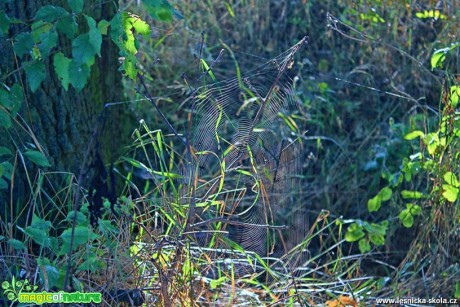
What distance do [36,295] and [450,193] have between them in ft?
4.66

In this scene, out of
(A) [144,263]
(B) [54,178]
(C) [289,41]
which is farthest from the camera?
(C) [289,41]

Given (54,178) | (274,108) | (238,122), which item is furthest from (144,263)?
(238,122)

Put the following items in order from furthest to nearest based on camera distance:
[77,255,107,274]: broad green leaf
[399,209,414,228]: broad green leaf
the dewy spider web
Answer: [399,209,414,228]: broad green leaf → the dewy spider web → [77,255,107,274]: broad green leaf

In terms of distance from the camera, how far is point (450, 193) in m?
2.70

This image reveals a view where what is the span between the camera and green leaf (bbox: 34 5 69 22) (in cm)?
218

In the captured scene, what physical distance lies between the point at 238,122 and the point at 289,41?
81 centimetres

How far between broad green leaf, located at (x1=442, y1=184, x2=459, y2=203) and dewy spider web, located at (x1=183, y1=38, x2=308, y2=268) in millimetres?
553

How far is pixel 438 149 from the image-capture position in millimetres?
2809

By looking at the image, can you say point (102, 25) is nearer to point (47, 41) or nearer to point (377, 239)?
point (47, 41)

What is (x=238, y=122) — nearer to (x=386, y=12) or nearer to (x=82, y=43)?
(x=386, y=12)

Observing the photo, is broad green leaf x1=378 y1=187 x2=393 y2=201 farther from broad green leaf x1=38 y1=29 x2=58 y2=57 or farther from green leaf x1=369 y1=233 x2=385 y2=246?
broad green leaf x1=38 y1=29 x2=58 y2=57

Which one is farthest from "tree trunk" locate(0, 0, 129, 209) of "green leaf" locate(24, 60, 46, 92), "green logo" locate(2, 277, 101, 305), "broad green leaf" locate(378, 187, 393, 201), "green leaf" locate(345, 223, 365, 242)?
"broad green leaf" locate(378, 187, 393, 201)

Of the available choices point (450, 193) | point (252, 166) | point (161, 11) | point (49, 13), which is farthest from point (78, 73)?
point (450, 193)

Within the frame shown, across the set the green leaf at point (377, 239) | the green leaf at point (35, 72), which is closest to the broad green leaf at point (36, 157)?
the green leaf at point (35, 72)
